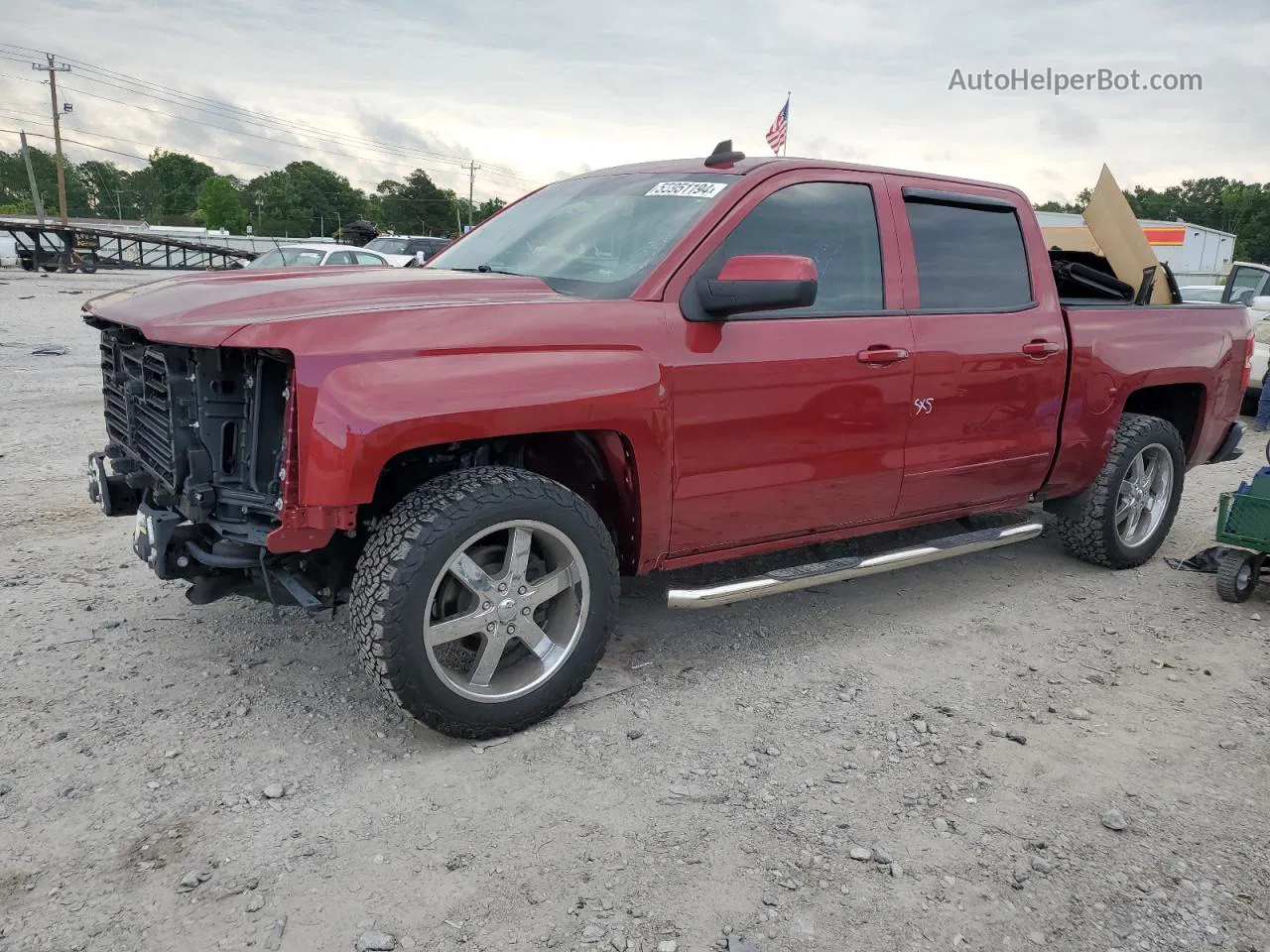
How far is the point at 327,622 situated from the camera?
13.1 feet

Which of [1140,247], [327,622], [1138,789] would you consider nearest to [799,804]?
[1138,789]

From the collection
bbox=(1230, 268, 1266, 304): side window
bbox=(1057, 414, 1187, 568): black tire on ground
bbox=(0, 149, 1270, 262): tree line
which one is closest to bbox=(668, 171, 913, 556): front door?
bbox=(1057, 414, 1187, 568): black tire on ground

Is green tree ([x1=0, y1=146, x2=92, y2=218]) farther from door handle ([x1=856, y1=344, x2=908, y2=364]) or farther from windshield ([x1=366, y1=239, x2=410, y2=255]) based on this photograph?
door handle ([x1=856, y1=344, x2=908, y2=364])

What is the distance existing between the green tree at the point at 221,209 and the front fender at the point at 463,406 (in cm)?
11234

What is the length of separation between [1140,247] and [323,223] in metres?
111

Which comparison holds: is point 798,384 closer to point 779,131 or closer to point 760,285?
point 760,285

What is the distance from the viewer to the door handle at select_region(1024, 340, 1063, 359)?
4.34 metres

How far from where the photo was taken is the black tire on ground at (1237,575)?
4742 mm

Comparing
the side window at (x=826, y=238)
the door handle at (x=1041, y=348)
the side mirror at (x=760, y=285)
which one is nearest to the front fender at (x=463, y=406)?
the side mirror at (x=760, y=285)

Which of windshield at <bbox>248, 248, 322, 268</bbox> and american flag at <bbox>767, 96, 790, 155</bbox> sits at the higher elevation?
american flag at <bbox>767, 96, 790, 155</bbox>

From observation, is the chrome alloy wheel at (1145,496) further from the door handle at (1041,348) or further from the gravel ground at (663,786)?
the door handle at (1041,348)

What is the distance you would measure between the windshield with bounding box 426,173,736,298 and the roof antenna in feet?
0.39

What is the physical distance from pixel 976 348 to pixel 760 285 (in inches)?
55.4

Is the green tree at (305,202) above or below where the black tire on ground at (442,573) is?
above
